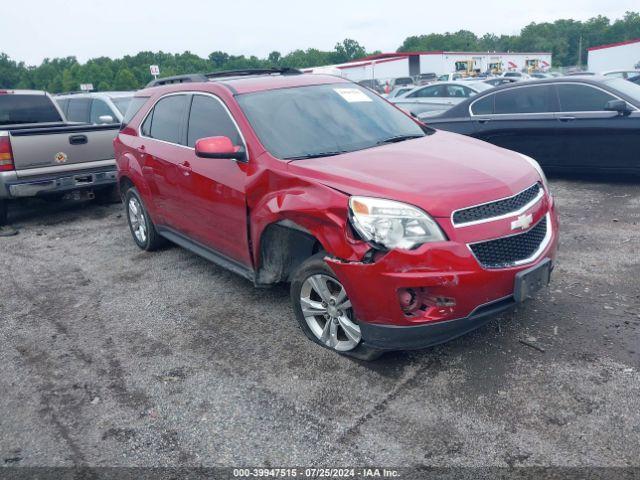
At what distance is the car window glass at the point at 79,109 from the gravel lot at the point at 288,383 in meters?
7.10

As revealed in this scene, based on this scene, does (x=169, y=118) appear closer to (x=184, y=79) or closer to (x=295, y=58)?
(x=184, y=79)

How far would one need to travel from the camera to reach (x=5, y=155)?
722cm

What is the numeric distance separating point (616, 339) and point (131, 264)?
4620 mm

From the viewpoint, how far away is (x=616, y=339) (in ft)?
12.6

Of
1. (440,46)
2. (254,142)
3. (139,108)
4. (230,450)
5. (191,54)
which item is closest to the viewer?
(230,450)

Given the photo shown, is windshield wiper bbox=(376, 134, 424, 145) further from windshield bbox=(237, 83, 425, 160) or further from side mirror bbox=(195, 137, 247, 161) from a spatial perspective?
side mirror bbox=(195, 137, 247, 161)

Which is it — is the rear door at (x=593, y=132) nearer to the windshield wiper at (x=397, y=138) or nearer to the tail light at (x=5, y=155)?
the windshield wiper at (x=397, y=138)

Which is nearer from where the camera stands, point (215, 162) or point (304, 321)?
point (304, 321)

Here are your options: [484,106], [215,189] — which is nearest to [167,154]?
[215,189]

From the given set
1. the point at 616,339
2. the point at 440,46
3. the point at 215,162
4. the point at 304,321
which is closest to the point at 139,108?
the point at 215,162

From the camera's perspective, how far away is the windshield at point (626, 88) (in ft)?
A: 24.6

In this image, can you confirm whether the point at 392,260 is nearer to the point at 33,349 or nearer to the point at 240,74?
the point at 33,349

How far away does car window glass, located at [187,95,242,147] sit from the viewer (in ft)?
14.8

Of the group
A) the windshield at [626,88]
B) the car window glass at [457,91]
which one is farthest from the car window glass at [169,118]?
the car window glass at [457,91]
